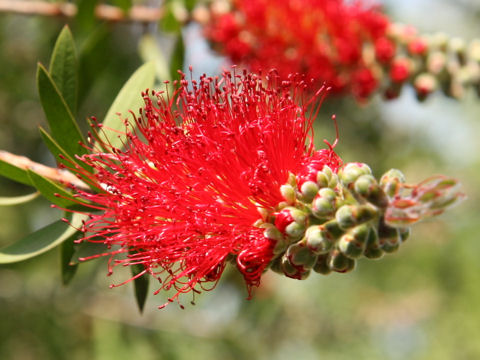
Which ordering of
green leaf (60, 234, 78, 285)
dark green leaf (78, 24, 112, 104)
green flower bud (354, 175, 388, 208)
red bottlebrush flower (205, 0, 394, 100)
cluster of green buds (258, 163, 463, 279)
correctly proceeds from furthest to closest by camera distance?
red bottlebrush flower (205, 0, 394, 100) < dark green leaf (78, 24, 112, 104) < green leaf (60, 234, 78, 285) < green flower bud (354, 175, 388, 208) < cluster of green buds (258, 163, 463, 279)

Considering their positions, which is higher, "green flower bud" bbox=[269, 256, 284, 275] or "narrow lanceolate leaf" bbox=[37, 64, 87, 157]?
"narrow lanceolate leaf" bbox=[37, 64, 87, 157]

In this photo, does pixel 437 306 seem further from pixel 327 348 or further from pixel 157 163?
pixel 157 163

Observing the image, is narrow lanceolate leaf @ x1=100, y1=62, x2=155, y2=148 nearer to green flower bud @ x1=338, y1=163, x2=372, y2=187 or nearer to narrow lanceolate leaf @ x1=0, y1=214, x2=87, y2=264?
narrow lanceolate leaf @ x1=0, y1=214, x2=87, y2=264

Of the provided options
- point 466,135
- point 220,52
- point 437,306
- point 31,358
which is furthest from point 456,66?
point 466,135

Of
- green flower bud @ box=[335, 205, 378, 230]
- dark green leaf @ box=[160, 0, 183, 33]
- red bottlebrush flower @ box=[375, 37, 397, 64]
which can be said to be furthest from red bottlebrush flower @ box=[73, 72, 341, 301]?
red bottlebrush flower @ box=[375, 37, 397, 64]

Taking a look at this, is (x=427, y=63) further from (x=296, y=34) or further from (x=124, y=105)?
(x=124, y=105)

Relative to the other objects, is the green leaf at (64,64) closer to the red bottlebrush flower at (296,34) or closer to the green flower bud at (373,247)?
the green flower bud at (373,247)

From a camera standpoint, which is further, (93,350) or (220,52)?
(93,350)

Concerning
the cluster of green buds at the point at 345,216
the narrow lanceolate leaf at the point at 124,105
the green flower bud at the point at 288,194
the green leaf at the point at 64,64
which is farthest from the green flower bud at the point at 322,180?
the green leaf at the point at 64,64
